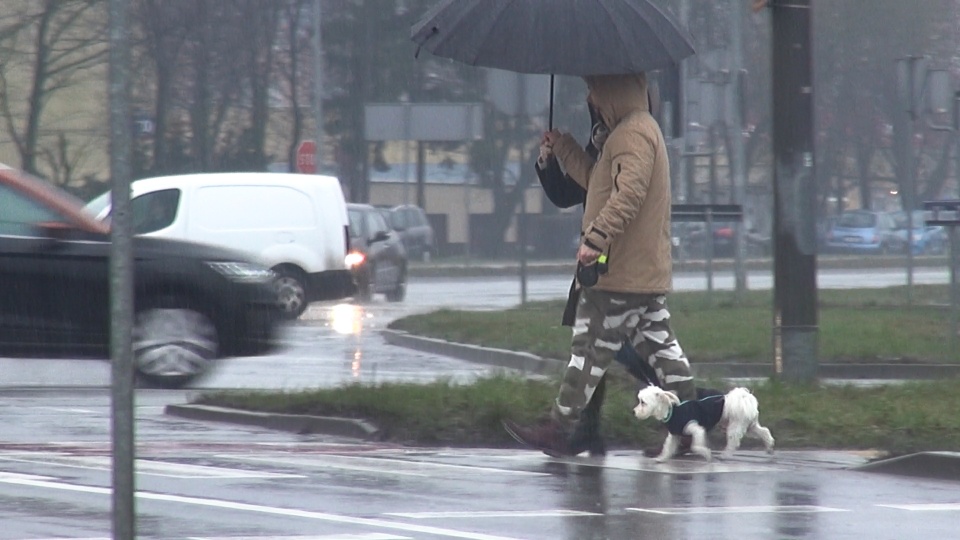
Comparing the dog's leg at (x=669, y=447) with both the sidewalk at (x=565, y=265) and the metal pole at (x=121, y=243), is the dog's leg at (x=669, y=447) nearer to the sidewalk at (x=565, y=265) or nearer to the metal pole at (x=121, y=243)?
the metal pole at (x=121, y=243)

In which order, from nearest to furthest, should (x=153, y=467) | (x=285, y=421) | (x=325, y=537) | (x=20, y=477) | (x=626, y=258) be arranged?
(x=325, y=537) → (x=20, y=477) → (x=153, y=467) → (x=626, y=258) → (x=285, y=421)

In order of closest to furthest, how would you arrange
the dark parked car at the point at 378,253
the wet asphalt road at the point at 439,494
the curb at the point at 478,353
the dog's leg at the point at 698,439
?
the wet asphalt road at the point at 439,494 < the dog's leg at the point at 698,439 < the curb at the point at 478,353 < the dark parked car at the point at 378,253

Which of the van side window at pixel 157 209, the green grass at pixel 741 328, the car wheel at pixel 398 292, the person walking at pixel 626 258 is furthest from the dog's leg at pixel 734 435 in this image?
the car wheel at pixel 398 292

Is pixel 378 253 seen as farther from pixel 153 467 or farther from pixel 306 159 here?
pixel 153 467

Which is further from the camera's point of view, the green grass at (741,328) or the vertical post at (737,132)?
the vertical post at (737,132)

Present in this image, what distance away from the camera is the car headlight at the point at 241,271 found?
43.6 ft

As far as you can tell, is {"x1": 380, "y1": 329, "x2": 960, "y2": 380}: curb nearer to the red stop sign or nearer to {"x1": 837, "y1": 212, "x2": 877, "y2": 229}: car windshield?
the red stop sign

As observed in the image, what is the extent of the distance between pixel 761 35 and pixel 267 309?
1294 inches

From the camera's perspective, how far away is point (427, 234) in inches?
1841

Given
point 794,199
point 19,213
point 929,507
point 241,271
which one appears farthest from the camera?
point 241,271

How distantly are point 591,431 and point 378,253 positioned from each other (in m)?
20.9

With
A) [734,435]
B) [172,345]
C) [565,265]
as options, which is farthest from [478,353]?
[565,265]

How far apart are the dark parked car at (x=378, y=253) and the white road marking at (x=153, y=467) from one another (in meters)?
19.7

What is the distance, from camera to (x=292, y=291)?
22.7m
